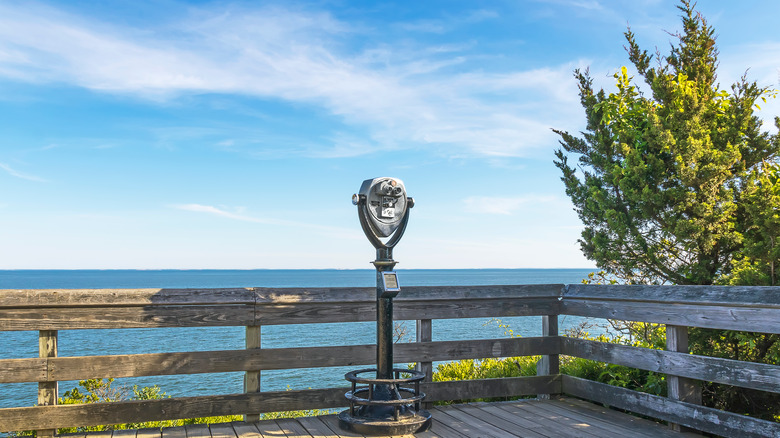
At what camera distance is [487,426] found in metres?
3.73

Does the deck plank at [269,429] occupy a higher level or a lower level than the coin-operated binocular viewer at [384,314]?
lower

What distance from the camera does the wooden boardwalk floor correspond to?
352 centimetres

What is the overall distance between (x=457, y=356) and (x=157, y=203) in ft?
204

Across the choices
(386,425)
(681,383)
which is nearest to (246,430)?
(386,425)

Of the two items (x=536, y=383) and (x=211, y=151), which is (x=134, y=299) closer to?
(x=536, y=383)

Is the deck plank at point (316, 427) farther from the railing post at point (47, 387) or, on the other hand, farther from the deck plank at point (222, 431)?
the railing post at point (47, 387)

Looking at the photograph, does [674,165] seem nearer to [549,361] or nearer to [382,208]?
[549,361]

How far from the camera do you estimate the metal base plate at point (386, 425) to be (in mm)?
3461

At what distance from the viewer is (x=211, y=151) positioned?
1481 inches

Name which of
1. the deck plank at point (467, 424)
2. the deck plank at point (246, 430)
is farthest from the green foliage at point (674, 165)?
the deck plank at point (246, 430)

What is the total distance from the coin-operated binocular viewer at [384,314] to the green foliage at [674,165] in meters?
2.45

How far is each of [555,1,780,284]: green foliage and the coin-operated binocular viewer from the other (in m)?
2.45

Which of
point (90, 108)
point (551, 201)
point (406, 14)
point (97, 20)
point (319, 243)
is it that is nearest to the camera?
point (406, 14)

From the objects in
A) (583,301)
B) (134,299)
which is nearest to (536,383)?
(583,301)
